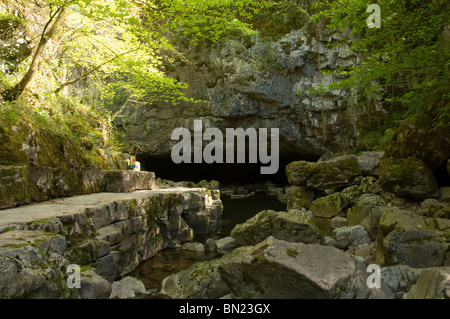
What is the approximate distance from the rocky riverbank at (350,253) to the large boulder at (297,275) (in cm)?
1

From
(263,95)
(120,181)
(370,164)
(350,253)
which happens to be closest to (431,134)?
(370,164)

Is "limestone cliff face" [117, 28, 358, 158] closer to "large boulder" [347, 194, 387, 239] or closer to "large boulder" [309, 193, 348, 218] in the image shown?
"large boulder" [309, 193, 348, 218]

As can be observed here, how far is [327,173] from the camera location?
37.2 ft

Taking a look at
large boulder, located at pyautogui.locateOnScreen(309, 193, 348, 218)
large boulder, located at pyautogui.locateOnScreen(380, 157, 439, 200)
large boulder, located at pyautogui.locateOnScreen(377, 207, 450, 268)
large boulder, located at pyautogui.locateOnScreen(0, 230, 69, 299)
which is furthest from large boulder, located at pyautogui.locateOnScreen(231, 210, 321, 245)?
large boulder, located at pyautogui.locateOnScreen(0, 230, 69, 299)

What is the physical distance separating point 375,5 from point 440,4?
5.17 ft

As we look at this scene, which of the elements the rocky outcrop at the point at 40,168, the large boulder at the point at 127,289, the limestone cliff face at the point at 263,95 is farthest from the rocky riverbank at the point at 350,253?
the limestone cliff face at the point at 263,95

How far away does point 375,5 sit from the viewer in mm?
6141

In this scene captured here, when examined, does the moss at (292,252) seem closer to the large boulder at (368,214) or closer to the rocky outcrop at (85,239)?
the rocky outcrop at (85,239)

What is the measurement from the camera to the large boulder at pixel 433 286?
9.02 feet

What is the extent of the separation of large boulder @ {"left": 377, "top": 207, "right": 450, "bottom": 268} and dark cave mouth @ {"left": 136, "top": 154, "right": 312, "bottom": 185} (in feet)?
63.8

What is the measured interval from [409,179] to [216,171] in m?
21.1

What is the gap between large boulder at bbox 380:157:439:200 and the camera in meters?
7.30

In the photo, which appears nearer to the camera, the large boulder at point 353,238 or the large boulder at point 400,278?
the large boulder at point 400,278

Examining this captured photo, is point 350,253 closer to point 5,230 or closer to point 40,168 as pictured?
point 5,230
